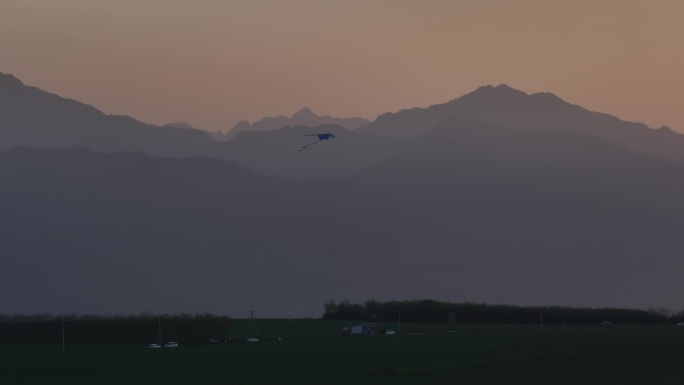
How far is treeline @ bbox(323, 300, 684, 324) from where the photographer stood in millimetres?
113688

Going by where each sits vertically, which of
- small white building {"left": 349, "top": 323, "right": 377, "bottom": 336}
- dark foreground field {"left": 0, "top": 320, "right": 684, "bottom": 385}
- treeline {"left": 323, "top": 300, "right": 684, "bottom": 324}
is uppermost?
treeline {"left": 323, "top": 300, "right": 684, "bottom": 324}

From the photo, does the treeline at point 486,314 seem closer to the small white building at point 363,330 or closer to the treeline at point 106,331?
the small white building at point 363,330

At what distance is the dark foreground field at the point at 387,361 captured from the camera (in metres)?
49.0

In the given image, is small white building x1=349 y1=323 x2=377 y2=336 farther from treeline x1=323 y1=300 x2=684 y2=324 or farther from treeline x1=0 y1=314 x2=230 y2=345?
treeline x1=323 y1=300 x2=684 y2=324

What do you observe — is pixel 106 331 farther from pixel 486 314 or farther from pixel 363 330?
pixel 486 314

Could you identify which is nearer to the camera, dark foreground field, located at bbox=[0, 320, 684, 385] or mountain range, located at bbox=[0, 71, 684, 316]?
dark foreground field, located at bbox=[0, 320, 684, 385]

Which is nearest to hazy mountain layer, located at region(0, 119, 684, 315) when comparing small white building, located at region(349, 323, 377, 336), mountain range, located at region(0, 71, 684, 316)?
mountain range, located at region(0, 71, 684, 316)

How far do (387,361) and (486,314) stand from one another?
191ft

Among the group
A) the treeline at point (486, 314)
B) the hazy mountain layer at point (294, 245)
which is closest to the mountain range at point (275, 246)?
the hazy mountain layer at point (294, 245)

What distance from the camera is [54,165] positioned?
641 ft

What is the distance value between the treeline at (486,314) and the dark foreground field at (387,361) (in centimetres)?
1843

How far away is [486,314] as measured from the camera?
11769cm

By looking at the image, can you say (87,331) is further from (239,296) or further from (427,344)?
(239,296)

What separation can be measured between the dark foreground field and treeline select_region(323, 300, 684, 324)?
18430 millimetres
